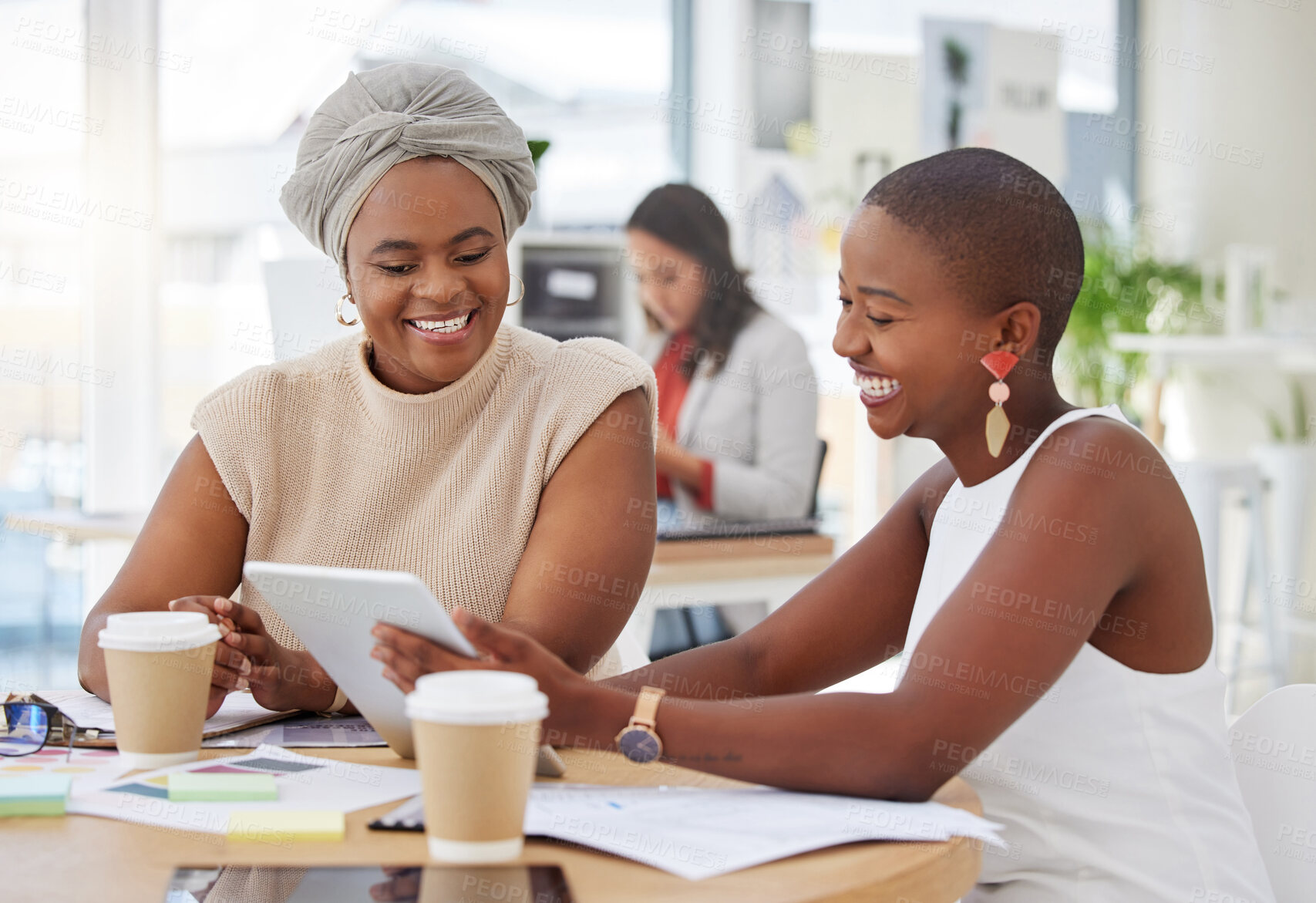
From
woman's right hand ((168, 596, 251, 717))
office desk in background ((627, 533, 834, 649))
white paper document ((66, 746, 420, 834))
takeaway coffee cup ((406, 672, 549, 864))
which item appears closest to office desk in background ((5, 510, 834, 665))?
office desk in background ((627, 533, 834, 649))

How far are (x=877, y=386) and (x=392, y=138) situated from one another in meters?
0.63

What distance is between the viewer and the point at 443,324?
1.50m

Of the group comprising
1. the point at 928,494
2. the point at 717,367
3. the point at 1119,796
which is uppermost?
the point at 717,367

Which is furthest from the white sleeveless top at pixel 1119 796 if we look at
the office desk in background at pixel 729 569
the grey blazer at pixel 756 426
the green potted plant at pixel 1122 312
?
the green potted plant at pixel 1122 312

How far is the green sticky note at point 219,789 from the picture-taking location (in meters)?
0.96

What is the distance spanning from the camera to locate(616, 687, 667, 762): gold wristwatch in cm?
100

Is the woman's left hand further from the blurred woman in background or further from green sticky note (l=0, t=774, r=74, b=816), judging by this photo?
the blurred woman in background

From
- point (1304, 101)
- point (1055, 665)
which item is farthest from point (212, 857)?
point (1304, 101)

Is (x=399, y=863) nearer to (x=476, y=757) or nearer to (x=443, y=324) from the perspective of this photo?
(x=476, y=757)

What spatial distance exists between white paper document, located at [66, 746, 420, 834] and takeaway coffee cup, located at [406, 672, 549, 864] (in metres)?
0.15

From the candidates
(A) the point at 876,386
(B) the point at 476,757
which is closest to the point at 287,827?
(B) the point at 476,757

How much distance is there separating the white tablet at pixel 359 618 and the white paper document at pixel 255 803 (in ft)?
0.19

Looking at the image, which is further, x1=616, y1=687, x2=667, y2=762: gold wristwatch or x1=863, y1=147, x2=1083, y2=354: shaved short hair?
x1=863, y1=147, x2=1083, y2=354: shaved short hair

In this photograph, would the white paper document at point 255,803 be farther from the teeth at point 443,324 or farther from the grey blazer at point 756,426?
the grey blazer at point 756,426
